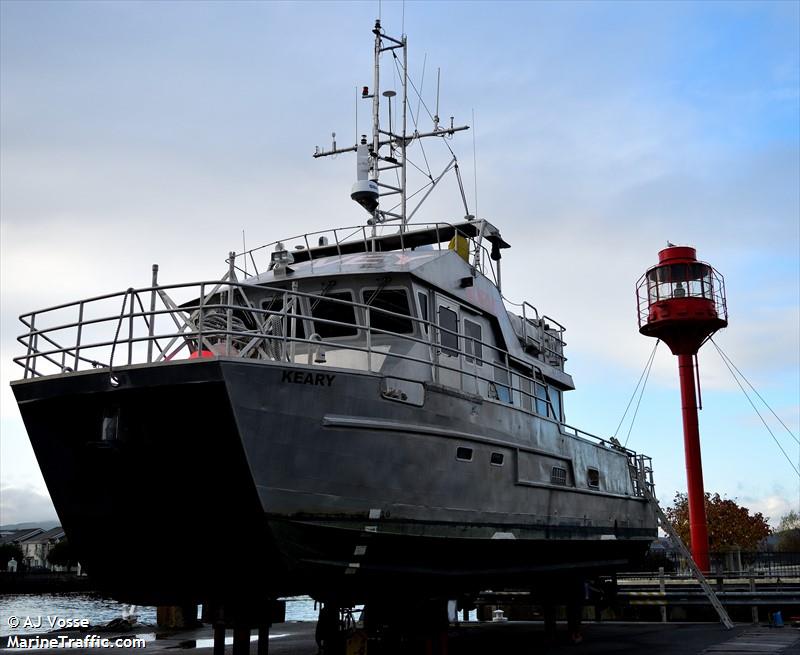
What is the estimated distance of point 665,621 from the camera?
59.2 ft

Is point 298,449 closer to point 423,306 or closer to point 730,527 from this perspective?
point 423,306

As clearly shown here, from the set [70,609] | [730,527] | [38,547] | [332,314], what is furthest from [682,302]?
[38,547]

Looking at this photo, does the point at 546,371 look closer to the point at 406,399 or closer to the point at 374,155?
the point at 374,155

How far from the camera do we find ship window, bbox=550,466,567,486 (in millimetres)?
12141

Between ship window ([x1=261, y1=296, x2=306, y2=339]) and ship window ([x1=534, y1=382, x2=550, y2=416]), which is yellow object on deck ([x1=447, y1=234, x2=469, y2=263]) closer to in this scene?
ship window ([x1=261, y1=296, x2=306, y2=339])

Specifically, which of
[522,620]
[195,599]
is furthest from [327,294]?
[522,620]

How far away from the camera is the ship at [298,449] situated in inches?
302

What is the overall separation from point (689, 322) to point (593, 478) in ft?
36.3

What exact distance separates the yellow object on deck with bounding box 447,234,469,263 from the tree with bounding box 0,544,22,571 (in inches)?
2785

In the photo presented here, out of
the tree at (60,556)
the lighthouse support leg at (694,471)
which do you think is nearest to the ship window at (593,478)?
the lighthouse support leg at (694,471)

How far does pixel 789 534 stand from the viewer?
93.6 m

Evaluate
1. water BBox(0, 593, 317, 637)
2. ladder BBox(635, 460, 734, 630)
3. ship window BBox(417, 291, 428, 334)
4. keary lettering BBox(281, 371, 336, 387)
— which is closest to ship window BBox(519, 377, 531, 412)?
ship window BBox(417, 291, 428, 334)

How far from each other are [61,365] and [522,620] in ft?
46.5

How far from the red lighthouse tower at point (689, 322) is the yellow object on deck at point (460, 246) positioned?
524 inches
